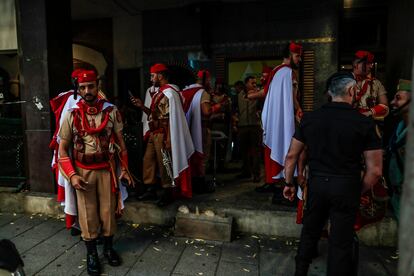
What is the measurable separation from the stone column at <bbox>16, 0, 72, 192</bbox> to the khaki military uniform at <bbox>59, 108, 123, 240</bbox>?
6.65ft

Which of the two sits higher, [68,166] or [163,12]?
[163,12]

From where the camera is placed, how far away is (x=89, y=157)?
3.50 metres

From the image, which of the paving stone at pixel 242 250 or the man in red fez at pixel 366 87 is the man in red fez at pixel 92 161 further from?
the man in red fez at pixel 366 87

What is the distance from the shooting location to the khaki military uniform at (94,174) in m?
3.50

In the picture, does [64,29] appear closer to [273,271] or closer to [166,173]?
[166,173]

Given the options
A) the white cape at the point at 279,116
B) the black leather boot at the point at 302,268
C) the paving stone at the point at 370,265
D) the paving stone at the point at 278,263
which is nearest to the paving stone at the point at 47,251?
the paving stone at the point at 278,263

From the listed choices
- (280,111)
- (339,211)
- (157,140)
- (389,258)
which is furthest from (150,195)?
(389,258)

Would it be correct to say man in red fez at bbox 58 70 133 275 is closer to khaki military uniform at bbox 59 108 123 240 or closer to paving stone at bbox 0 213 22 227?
khaki military uniform at bbox 59 108 123 240

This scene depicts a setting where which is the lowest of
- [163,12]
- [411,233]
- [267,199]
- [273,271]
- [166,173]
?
[273,271]

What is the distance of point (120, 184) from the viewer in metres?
3.87

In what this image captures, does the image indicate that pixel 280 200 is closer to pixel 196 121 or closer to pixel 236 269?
pixel 236 269

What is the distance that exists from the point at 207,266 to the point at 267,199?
167 centimetres

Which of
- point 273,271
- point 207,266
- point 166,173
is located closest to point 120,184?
point 166,173

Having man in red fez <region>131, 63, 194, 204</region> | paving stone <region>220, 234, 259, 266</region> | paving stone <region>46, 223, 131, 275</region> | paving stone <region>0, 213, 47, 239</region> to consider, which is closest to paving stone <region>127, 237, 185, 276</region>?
paving stone <region>46, 223, 131, 275</region>
